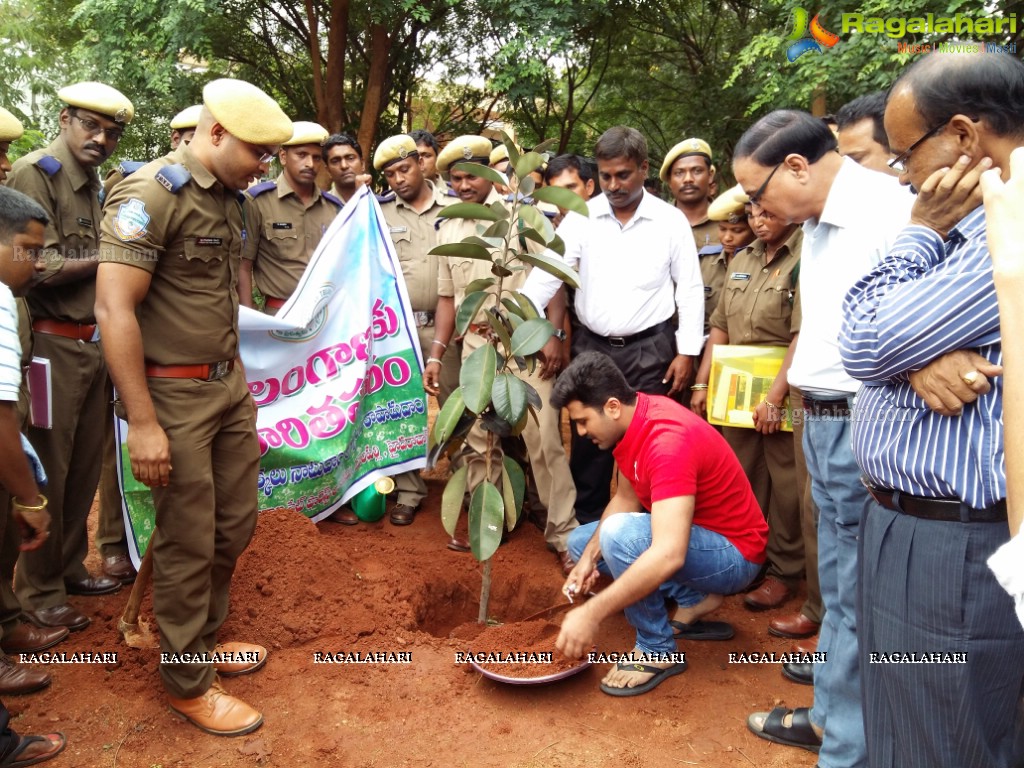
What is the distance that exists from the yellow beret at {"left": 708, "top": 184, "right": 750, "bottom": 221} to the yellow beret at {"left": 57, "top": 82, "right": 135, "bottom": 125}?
2.82 m

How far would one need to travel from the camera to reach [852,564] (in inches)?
92.4

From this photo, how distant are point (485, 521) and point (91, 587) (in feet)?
6.22

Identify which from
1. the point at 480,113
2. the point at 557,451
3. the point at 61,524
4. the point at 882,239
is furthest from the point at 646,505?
the point at 480,113

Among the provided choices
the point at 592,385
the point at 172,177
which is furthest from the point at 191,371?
the point at 592,385

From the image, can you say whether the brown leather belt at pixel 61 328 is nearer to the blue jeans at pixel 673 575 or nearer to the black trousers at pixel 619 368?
the black trousers at pixel 619 368

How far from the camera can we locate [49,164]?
338 centimetres

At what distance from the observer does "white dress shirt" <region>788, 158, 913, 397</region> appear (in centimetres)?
240

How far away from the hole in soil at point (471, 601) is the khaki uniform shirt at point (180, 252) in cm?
161

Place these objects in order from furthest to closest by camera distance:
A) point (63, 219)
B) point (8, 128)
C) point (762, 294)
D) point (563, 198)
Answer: point (762, 294), point (63, 219), point (8, 128), point (563, 198)

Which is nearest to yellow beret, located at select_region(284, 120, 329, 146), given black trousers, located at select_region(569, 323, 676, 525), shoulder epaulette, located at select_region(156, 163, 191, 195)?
black trousers, located at select_region(569, 323, 676, 525)

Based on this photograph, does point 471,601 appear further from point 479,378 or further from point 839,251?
point 839,251

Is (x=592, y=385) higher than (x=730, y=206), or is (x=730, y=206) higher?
(x=730, y=206)

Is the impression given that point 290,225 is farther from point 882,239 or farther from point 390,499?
point 882,239

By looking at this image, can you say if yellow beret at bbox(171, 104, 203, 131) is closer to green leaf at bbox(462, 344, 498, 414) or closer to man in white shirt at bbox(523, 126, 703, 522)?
man in white shirt at bbox(523, 126, 703, 522)
